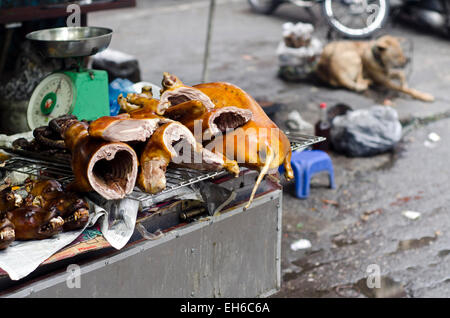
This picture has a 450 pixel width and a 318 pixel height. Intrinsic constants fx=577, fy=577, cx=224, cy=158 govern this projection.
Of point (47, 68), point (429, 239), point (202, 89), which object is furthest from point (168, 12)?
point (202, 89)

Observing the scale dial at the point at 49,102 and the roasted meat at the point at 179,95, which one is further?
the scale dial at the point at 49,102

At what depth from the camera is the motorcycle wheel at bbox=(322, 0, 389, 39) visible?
9.74 metres

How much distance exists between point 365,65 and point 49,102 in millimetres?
5958

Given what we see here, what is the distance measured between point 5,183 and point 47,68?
302cm

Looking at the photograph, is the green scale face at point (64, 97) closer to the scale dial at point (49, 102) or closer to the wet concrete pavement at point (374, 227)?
the scale dial at point (49, 102)

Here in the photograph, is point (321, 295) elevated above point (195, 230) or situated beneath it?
situated beneath

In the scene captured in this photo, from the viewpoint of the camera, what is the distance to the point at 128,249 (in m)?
2.62

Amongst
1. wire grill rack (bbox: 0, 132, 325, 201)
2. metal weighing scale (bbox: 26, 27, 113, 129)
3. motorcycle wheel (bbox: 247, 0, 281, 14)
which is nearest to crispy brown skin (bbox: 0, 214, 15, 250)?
wire grill rack (bbox: 0, 132, 325, 201)

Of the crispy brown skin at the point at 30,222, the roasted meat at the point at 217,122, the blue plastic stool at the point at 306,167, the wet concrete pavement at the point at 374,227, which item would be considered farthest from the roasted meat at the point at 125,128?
the blue plastic stool at the point at 306,167

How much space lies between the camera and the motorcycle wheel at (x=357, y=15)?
384 inches

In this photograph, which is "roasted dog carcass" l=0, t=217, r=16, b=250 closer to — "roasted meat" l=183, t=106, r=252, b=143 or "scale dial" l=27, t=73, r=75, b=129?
"roasted meat" l=183, t=106, r=252, b=143

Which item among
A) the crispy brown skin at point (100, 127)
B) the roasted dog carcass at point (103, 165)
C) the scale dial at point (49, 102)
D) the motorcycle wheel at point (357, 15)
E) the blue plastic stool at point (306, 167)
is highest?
the crispy brown skin at point (100, 127)

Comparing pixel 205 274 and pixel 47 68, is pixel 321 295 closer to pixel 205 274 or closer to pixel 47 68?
pixel 205 274

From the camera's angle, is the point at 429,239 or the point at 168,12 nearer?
the point at 429,239
